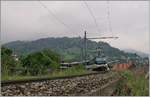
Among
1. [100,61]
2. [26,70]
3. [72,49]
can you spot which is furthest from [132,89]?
[72,49]

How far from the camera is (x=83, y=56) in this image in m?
42.1

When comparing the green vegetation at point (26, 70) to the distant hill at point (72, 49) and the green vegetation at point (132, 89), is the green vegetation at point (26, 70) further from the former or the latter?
the distant hill at point (72, 49)

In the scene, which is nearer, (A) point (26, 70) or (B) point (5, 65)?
(B) point (5, 65)

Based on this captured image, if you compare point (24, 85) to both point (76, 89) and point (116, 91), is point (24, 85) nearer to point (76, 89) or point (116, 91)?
point (76, 89)

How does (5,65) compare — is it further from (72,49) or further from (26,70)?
(72,49)

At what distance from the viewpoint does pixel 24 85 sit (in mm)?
7332

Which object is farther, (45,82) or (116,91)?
(116,91)

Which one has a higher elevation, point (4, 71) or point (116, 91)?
point (4, 71)

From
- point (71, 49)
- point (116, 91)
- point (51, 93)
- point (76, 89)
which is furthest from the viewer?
point (71, 49)

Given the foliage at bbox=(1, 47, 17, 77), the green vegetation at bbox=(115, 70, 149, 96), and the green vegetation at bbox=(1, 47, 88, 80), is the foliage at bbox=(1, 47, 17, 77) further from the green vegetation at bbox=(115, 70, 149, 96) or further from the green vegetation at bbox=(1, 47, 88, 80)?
the green vegetation at bbox=(115, 70, 149, 96)

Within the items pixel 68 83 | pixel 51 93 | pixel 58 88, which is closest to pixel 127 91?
pixel 68 83

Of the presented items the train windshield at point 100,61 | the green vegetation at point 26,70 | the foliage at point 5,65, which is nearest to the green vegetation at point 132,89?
the green vegetation at point 26,70

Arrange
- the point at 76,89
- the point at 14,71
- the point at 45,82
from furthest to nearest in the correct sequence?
the point at 14,71, the point at 76,89, the point at 45,82

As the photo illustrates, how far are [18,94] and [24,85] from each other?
649 millimetres
